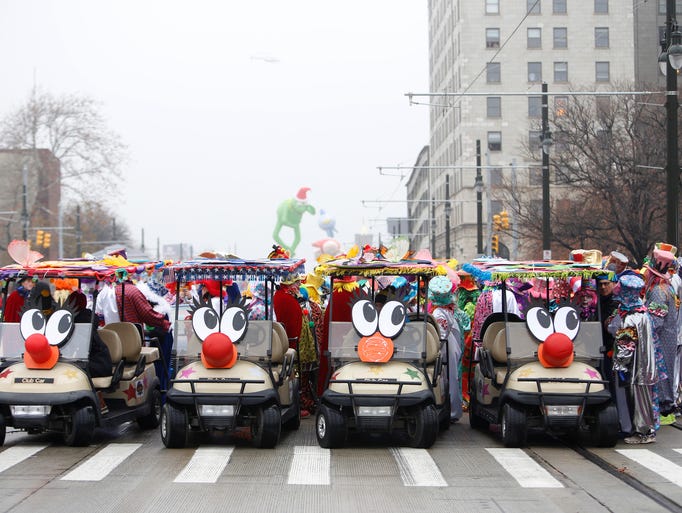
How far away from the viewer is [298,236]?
64375mm

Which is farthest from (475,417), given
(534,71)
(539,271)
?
(534,71)

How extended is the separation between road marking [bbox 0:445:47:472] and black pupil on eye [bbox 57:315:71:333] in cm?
138

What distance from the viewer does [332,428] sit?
11.2 m

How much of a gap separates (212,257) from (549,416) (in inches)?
178

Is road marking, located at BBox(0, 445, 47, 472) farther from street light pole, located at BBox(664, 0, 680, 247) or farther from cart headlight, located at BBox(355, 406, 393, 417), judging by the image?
street light pole, located at BBox(664, 0, 680, 247)

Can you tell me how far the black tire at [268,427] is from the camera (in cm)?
1128

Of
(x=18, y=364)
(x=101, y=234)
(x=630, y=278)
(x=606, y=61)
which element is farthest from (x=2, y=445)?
(x=101, y=234)

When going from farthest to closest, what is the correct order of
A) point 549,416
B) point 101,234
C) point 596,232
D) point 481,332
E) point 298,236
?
point 101,234 < point 298,236 < point 596,232 < point 481,332 < point 549,416

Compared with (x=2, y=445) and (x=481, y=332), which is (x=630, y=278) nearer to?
(x=481, y=332)

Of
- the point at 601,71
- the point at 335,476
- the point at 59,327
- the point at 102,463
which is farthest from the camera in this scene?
the point at 601,71

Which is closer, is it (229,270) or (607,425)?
(607,425)

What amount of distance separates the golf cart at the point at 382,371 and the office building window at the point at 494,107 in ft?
234

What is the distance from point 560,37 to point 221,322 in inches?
2921

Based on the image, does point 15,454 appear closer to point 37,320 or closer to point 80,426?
point 80,426
